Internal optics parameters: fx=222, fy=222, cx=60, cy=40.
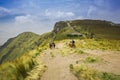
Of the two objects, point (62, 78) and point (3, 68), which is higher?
point (3, 68)

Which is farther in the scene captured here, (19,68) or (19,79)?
(19,68)

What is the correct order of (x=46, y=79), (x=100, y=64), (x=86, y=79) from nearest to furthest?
1. (x=86, y=79)
2. (x=46, y=79)
3. (x=100, y=64)

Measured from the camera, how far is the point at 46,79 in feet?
54.7

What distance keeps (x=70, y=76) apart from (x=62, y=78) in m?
0.66

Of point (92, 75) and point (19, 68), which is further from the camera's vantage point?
point (19, 68)

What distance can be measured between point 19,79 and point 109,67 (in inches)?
294

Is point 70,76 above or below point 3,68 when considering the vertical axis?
below

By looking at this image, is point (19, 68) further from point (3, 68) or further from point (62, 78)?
point (62, 78)

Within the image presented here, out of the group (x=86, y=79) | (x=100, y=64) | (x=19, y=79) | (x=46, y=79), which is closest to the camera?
(x=86, y=79)

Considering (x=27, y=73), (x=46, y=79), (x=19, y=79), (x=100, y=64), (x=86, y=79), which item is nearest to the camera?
(x=86, y=79)

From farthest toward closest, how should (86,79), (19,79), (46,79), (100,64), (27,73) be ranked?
(100,64)
(27,73)
(46,79)
(19,79)
(86,79)

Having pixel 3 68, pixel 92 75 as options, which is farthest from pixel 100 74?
pixel 3 68

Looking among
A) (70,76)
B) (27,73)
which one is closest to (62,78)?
(70,76)

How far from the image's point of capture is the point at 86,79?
14453 mm
